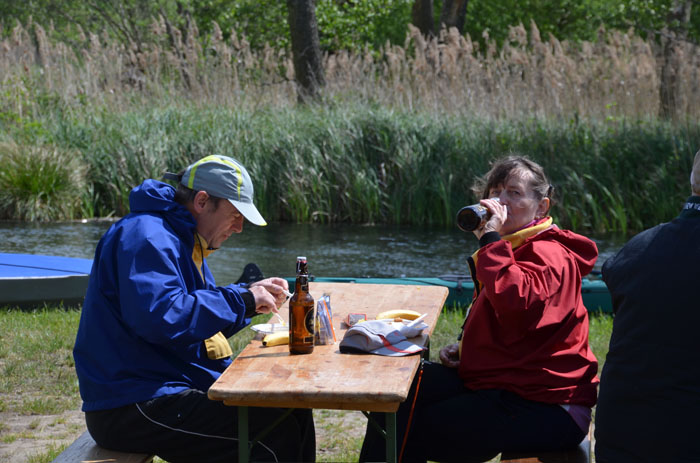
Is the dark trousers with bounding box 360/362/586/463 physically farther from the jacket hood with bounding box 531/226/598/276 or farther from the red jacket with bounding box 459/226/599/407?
the jacket hood with bounding box 531/226/598/276

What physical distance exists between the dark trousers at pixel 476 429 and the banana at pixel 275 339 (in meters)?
0.47

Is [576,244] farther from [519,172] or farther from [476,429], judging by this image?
[476,429]

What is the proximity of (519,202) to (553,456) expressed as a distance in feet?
3.16

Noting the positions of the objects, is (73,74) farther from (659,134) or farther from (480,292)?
(480,292)

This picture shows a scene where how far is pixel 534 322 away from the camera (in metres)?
3.09

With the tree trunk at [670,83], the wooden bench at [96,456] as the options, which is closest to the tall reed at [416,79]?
the tree trunk at [670,83]

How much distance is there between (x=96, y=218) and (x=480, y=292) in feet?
31.2

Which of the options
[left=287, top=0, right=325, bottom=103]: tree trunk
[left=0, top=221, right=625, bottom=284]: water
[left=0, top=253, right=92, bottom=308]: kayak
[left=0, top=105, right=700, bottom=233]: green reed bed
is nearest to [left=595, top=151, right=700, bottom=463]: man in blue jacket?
[left=0, top=253, right=92, bottom=308]: kayak

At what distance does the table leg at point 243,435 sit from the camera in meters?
2.85

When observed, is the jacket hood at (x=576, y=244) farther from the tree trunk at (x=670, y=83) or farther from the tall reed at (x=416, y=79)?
the tree trunk at (x=670, y=83)

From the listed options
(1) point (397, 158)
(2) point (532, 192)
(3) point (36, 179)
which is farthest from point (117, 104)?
(2) point (532, 192)

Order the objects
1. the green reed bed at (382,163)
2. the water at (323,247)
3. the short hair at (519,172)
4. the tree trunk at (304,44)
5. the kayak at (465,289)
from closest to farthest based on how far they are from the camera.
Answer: the short hair at (519,172)
the kayak at (465,289)
the water at (323,247)
the green reed bed at (382,163)
the tree trunk at (304,44)

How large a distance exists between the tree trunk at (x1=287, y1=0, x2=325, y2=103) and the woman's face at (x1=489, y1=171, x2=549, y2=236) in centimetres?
1251

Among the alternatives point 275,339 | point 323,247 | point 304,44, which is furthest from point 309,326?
point 304,44
